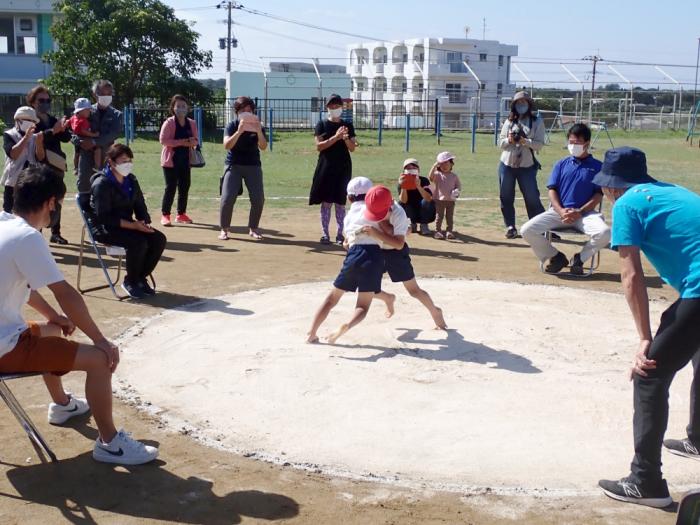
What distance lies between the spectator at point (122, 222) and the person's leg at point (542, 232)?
14.5 ft

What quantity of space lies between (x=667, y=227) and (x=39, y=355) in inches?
134

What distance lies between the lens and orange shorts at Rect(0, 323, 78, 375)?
185 inches

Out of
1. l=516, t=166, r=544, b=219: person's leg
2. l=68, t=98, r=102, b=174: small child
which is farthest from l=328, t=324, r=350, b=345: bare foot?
l=516, t=166, r=544, b=219: person's leg

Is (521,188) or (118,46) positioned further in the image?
(118,46)

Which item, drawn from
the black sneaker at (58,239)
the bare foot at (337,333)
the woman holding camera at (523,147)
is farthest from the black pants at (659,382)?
the black sneaker at (58,239)

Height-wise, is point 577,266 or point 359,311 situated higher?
point 359,311

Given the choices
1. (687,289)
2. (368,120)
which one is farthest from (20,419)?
(368,120)

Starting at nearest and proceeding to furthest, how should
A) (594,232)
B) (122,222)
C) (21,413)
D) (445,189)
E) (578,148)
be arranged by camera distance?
(21,413) < (122,222) < (594,232) < (578,148) < (445,189)

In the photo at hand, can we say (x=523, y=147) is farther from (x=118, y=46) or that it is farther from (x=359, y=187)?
(x=118, y=46)

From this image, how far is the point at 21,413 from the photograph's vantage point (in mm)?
4906

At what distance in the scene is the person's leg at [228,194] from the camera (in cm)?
1242

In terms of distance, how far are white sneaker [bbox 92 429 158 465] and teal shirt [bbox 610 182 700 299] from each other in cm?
290

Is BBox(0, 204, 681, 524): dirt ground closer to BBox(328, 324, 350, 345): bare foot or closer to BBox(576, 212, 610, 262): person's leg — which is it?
BBox(328, 324, 350, 345): bare foot

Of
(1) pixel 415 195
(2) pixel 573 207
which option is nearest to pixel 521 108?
(1) pixel 415 195
